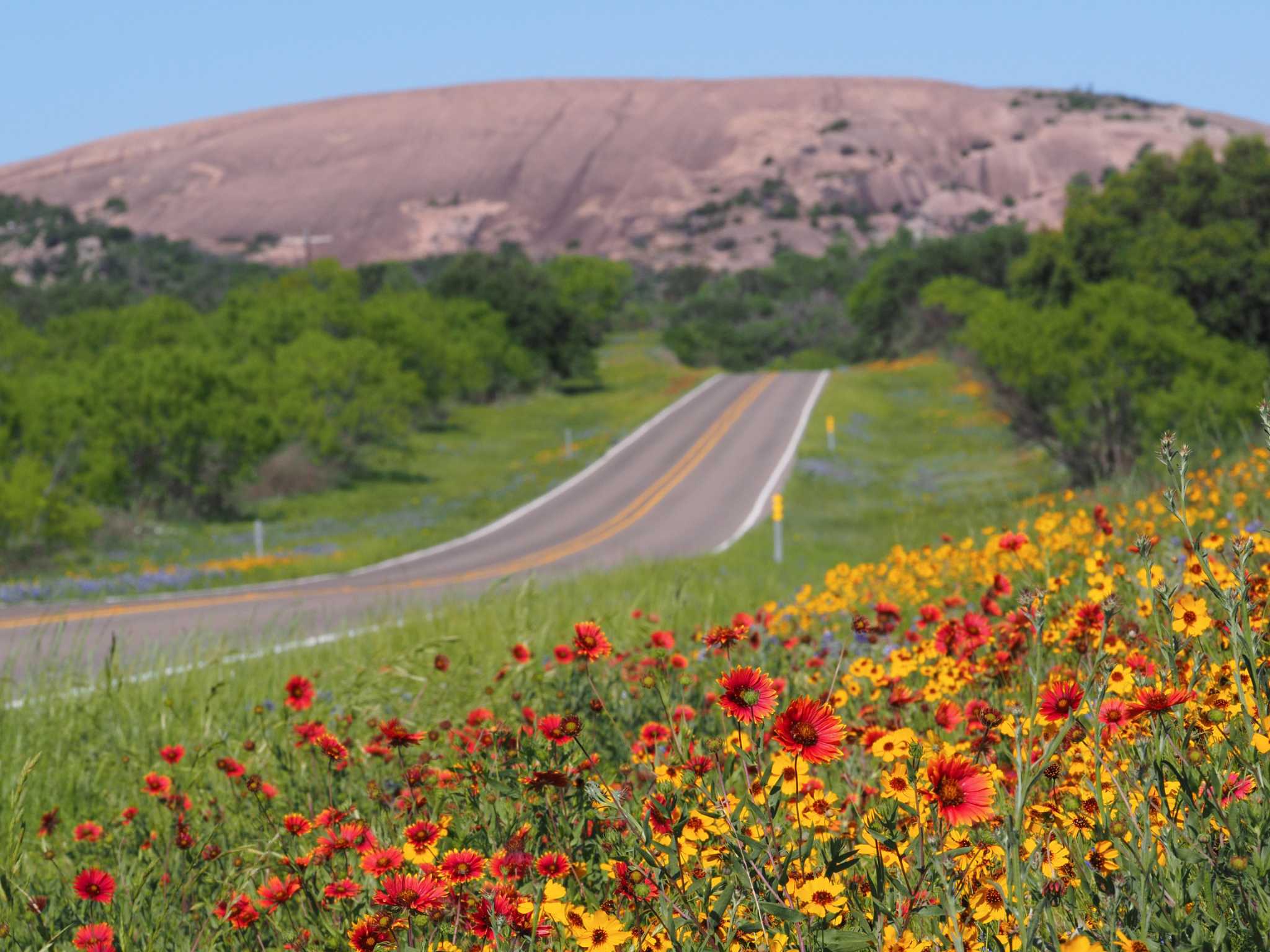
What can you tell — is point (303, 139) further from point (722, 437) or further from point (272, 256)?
point (722, 437)

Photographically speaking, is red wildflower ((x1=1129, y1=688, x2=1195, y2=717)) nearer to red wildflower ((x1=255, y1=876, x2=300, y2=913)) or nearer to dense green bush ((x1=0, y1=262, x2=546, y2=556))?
red wildflower ((x1=255, y1=876, x2=300, y2=913))

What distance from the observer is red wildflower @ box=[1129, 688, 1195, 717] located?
207cm

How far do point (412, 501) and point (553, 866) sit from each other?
3424 centimetres

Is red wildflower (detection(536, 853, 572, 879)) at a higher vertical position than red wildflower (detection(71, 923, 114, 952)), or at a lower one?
higher

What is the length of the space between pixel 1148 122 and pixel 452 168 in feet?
320

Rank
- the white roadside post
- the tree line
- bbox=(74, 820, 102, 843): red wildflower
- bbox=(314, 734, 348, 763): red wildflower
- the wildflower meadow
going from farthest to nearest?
the tree line < the white roadside post < bbox=(74, 820, 102, 843): red wildflower < bbox=(314, 734, 348, 763): red wildflower < the wildflower meadow

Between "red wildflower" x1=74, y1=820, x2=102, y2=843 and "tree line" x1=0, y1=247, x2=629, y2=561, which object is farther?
"tree line" x1=0, y1=247, x2=629, y2=561

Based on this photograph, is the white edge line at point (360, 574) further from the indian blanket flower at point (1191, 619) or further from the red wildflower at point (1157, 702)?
the red wildflower at point (1157, 702)

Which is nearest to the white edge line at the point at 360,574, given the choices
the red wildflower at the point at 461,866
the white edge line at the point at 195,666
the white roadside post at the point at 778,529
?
the white edge line at the point at 195,666

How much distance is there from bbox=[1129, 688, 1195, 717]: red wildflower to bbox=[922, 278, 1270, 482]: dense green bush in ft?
81.3

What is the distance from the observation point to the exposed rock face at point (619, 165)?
148000 mm

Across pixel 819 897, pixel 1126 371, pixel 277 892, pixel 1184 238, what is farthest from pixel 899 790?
pixel 1184 238

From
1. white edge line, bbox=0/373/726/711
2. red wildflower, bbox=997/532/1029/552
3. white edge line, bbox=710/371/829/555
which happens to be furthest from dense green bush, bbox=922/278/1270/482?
red wildflower, bbox=997/532/1029/552

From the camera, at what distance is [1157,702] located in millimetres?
2070
